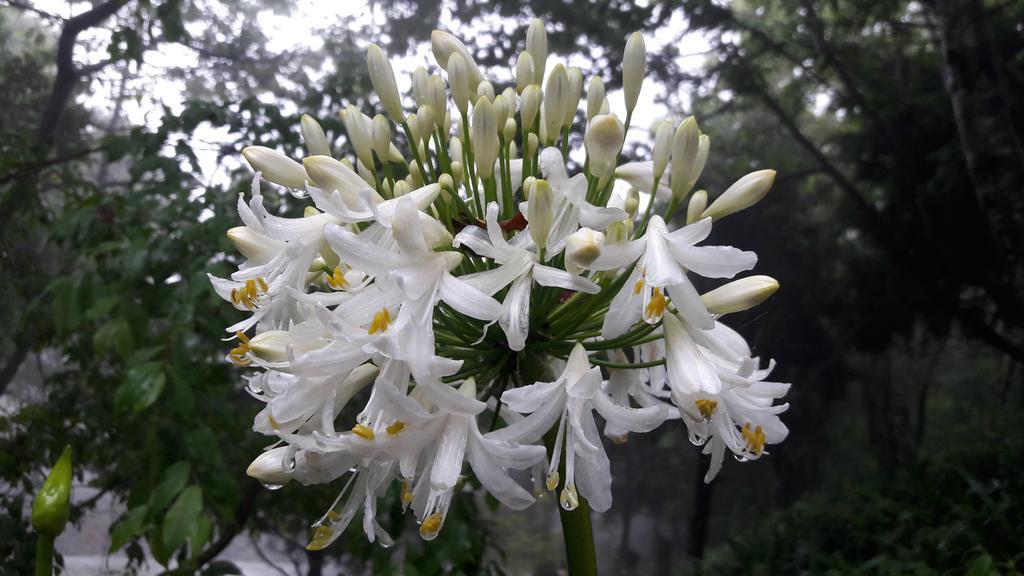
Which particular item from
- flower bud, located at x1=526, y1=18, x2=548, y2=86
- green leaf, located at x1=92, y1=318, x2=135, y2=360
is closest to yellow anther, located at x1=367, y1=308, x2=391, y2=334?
flower bud, located at x1=526, y1=18, x2=548, y2=86

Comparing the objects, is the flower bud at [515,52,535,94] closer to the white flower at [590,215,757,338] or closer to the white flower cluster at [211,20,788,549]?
the white flower cluster at [211,20,788,549]

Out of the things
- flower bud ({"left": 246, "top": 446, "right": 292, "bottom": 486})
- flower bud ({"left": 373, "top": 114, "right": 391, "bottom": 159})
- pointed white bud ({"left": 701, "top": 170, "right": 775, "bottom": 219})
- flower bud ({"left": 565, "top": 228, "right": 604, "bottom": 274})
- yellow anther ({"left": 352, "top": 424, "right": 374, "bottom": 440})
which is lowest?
flower bud ({"left": 246, "top": 446, "right": 292, "bottom": 486})

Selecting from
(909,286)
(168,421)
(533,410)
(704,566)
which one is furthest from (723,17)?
(533,410)

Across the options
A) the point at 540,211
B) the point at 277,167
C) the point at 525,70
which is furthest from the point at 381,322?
the point at 525,70

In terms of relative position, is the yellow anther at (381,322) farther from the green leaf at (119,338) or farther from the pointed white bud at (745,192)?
the green leaf at (119,338)

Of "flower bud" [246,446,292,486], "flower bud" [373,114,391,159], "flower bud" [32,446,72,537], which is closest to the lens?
"flower bud" [32,446,72,537]

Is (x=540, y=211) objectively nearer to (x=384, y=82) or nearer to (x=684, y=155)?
(x=684, y=155)
